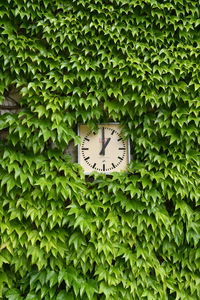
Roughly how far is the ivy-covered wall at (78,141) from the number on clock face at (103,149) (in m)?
0.10

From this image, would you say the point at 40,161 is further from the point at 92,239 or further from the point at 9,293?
the point at 9,293

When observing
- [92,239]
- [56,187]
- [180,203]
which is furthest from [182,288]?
[56,187]

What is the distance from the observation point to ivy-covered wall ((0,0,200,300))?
2.34 metres

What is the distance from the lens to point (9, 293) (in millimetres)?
2297

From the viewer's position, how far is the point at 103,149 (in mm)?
2592

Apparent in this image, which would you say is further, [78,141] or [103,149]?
[103,149]

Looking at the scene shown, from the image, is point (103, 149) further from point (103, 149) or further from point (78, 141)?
point (78, 141)

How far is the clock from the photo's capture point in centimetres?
256

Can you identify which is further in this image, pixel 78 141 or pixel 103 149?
pixel 103 149

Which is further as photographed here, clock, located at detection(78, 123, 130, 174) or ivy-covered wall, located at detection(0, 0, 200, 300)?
clock, located at detection(78, 123, 130, 174)

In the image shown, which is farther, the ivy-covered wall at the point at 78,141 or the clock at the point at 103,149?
the clock at the point at 103,149

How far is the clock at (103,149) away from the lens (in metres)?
2.56

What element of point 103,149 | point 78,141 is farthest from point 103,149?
point 78,141

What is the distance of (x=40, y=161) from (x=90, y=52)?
98 cm
